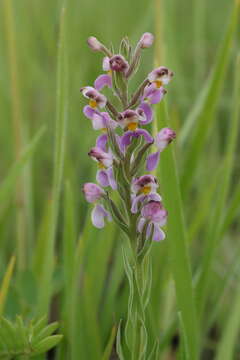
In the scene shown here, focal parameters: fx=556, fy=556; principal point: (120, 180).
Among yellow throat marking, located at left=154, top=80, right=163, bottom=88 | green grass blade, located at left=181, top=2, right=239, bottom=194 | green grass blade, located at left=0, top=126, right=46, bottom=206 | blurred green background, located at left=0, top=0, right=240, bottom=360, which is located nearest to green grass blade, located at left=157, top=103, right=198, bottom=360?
blurred green background, located at left=0, top=0, right=240, bottom=360

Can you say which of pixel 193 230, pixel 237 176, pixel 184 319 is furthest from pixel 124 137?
pixel 237 176

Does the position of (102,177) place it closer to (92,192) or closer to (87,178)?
(92,192)

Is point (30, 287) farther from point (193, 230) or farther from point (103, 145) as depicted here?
point (103, 145)

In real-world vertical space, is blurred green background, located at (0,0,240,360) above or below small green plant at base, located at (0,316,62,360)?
above

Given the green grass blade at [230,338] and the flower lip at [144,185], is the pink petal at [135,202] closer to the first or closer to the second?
the flower lip at [144,185]

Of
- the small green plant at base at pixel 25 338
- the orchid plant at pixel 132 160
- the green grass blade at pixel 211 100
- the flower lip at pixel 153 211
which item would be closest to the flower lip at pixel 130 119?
the orchid plant at pixel 132 160

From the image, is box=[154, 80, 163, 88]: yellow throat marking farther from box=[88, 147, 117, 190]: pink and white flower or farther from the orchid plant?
box=[88, 147, 117, 190]: pink and white flower
